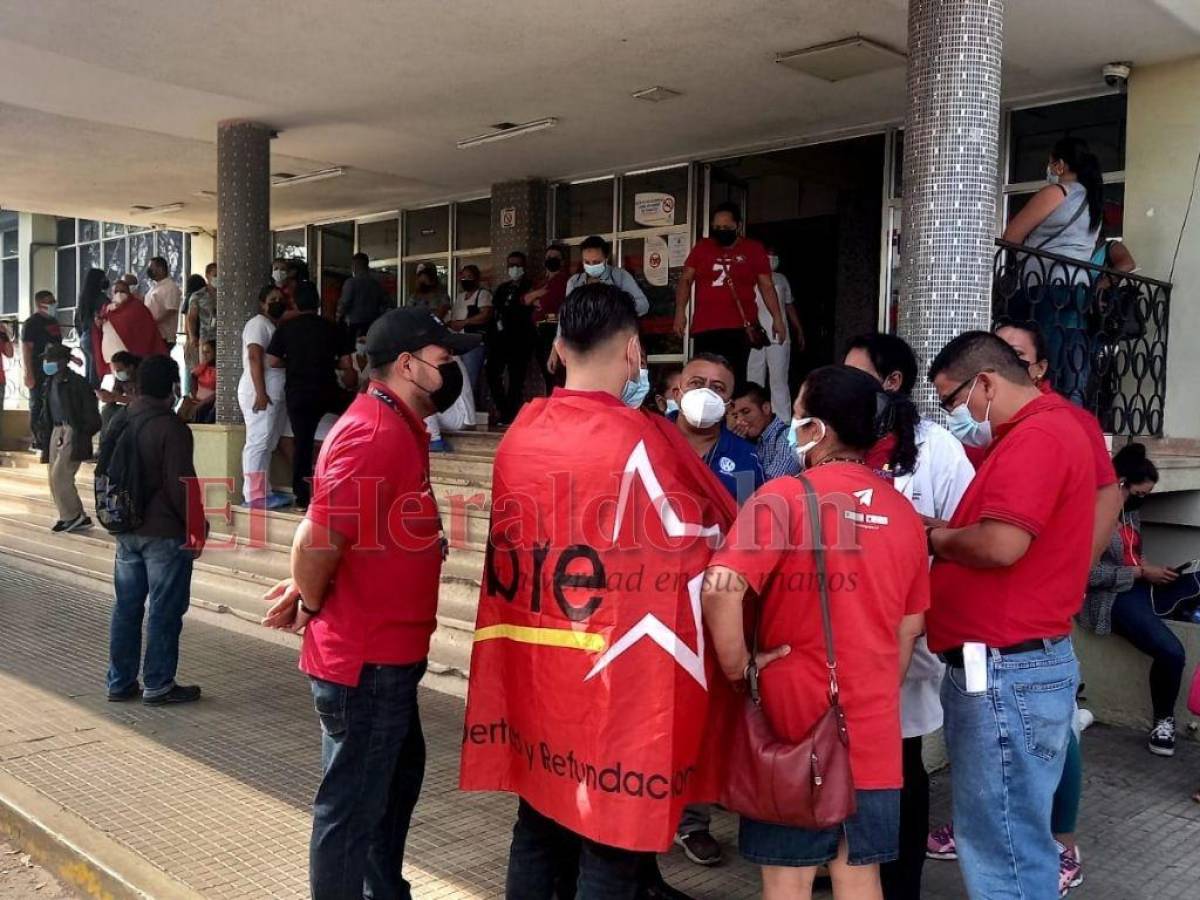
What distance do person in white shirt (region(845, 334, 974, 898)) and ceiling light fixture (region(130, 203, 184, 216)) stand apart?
12.6m

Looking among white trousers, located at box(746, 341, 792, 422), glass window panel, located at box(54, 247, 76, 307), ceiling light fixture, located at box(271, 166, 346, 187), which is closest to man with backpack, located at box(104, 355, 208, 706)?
white trousers, located at box(746, 341, 792, 422)

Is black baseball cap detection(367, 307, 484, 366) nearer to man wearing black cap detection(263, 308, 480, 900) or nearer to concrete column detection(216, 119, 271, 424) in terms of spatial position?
man wearing black cap detection(263, 308, 480, 900)

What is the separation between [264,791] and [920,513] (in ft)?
10.1

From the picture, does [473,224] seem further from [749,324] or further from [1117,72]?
Result: [1117,72]

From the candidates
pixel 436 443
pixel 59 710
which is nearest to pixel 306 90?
pixel 436 443

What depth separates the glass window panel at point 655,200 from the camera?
10836 mm

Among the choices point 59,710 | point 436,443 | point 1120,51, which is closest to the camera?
point 59,710

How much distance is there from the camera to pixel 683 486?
251 centimetres

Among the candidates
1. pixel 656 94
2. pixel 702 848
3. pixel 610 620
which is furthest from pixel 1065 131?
pixel 610 620

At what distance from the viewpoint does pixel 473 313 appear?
10984mm

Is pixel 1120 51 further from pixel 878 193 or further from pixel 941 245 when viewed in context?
pixel 878 193

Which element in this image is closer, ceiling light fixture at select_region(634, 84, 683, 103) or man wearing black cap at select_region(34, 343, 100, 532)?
ceiling light fixture at select_region(634, 84, 683, 103)

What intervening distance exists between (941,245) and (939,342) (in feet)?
1.65

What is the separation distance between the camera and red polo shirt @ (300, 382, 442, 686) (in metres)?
2.85
